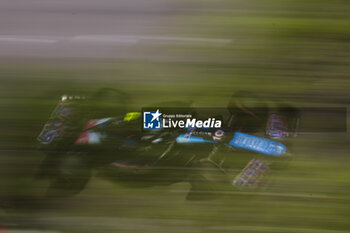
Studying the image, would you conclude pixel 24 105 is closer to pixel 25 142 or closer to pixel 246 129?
pixel 25 142

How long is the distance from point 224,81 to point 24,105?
3.88ft

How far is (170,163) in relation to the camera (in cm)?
189

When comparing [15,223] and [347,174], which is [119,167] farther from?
[347,174]

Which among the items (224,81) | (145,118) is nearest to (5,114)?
(145,118)

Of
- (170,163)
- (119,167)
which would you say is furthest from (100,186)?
(170,163)

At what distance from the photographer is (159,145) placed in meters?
1.87

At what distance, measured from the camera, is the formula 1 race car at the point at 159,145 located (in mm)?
1828

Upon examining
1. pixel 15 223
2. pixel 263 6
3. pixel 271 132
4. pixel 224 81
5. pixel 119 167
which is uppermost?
pixel 263 6

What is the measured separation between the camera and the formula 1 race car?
6.00 ft

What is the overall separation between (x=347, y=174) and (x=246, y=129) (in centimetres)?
69

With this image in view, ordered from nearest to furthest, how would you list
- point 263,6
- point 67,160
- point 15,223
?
point 263,6
point 67,160
point 15,223

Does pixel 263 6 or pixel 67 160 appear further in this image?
pixel 67 160

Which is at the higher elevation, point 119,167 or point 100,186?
point 119,167

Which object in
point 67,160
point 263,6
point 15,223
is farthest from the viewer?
point 15,223
